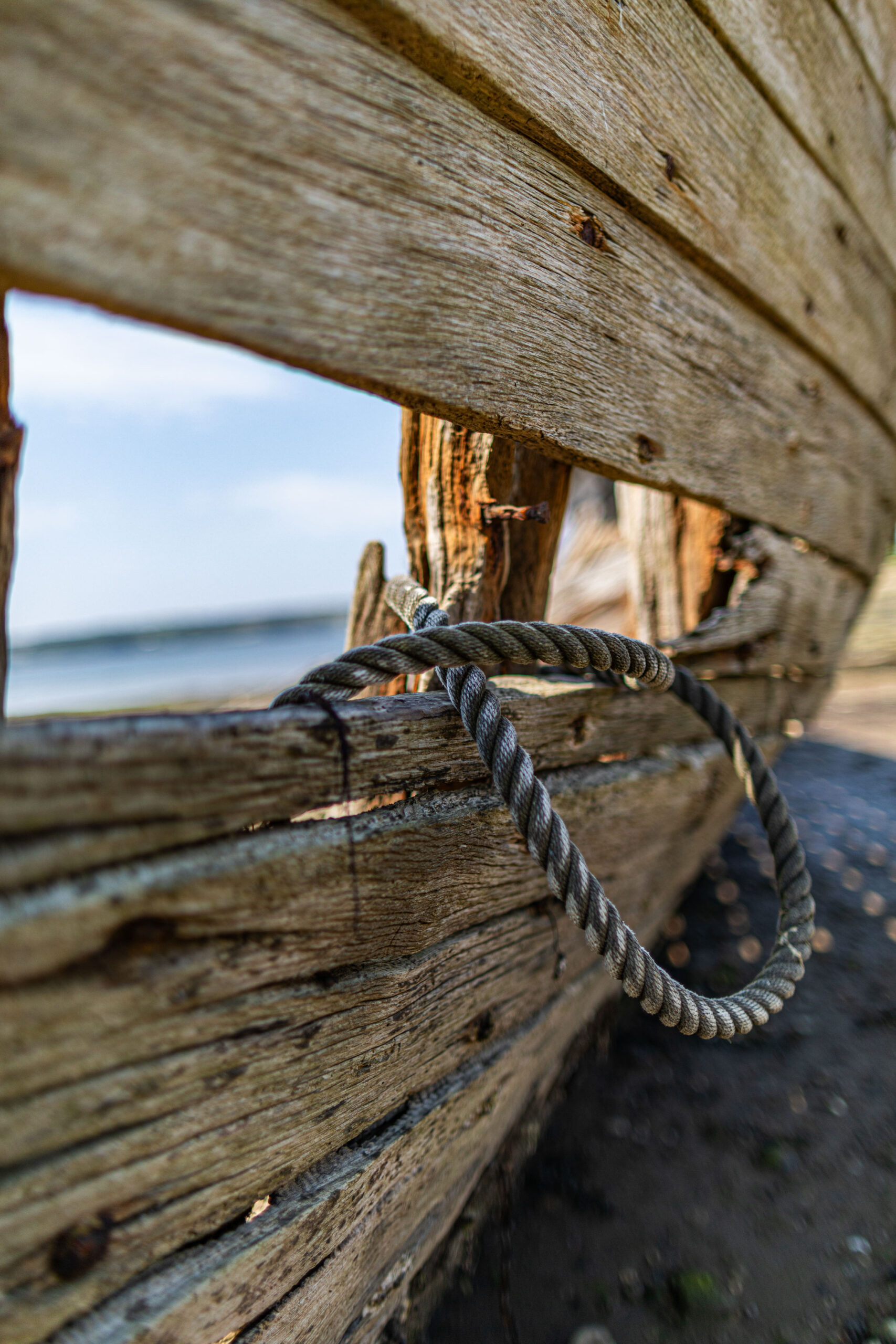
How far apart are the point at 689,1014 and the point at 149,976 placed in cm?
83

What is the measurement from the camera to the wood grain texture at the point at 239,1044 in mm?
708

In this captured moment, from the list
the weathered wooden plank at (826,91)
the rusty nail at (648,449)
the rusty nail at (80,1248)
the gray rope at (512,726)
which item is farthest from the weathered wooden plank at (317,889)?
the weathered wooden plank at (826,91)

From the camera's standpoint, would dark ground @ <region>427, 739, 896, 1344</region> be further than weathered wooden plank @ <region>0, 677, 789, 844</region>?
Yes

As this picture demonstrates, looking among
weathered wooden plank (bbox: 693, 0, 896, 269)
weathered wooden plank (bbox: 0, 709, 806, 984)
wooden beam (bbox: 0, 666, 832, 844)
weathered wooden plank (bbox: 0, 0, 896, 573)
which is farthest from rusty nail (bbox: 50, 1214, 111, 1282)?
weathered wooden plank (bbox: 693, 0, 896, 269)

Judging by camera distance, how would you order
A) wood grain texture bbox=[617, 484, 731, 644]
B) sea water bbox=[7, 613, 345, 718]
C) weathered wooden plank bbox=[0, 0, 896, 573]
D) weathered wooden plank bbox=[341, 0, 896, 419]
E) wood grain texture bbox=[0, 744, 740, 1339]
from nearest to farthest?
1. weathered wooden plank bbox=[0, 0, 896, 573]
2. wood grain texture bbox=[0, 744, 740, 1339]
3. weathered wooden plank bbox=[341, 0, 896, 419]
4. wood grain texture bbox=[617, 484, 731, 644]
5. sea water bbox=[7, 613, 345, 718]

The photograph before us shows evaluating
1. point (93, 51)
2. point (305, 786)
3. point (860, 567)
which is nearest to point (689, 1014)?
point (305, 786)

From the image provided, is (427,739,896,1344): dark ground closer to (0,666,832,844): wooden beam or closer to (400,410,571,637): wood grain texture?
(0,666,832,844): wooden beam

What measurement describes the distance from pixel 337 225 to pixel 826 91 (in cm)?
184

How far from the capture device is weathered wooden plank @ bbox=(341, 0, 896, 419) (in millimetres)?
938

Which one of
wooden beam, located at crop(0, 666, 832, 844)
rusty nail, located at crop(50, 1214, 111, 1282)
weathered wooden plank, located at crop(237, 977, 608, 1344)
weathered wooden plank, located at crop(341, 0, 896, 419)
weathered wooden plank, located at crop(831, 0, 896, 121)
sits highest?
weathered wooden plank, located at crop(831, 0, 896, 121)

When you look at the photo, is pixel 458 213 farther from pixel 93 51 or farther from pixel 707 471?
pixel 707 471

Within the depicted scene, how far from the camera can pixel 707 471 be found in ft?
5.23

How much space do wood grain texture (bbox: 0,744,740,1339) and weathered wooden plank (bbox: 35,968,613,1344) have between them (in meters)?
0.03

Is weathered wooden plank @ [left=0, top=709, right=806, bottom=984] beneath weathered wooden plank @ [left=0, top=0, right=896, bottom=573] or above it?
beneath
